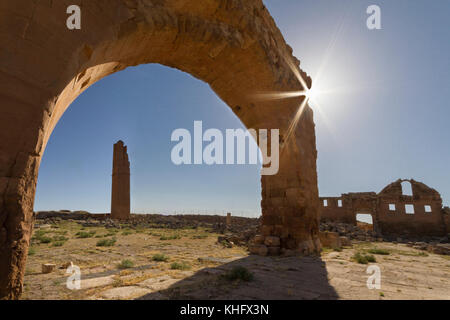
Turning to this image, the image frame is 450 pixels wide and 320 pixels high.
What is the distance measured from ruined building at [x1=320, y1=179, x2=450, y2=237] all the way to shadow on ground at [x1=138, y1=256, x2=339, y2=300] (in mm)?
19377

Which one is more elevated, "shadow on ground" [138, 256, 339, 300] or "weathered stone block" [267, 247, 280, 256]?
"shadow on ground" [138, 256, 339, 300]

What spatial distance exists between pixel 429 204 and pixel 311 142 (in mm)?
17374

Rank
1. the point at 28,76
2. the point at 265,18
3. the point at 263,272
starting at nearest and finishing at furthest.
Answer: the point at 28,76 < the point at 263,272 < the point at 265,18

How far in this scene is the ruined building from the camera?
60.0ft

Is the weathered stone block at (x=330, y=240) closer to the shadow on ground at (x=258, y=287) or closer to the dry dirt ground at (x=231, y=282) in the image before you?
the dry dirt ground at (x=231, y=282)

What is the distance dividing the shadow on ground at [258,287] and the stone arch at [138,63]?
1.47m

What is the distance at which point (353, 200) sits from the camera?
824 inches

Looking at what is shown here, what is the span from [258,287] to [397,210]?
69.9 feet
